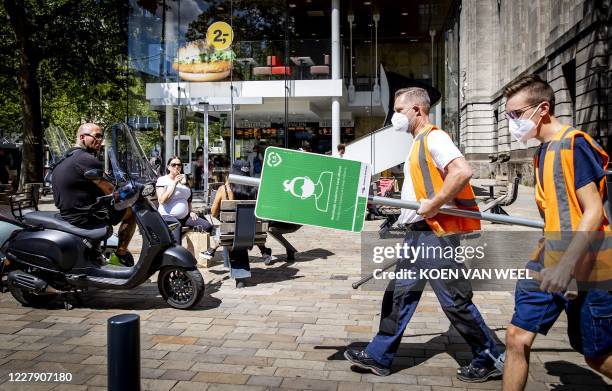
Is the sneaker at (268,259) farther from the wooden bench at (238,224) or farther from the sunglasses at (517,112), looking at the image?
the sunglasses at (517,112)

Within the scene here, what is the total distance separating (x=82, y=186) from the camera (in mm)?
5566

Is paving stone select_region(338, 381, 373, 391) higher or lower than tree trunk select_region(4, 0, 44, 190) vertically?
lower

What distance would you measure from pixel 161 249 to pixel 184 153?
17.3 metres

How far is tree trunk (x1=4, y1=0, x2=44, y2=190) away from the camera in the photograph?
1883 cm

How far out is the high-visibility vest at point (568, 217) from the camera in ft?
8.85

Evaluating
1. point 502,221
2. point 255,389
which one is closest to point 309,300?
point 255,389

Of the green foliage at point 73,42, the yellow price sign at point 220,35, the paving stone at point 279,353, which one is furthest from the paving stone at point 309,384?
the yellow price sign at point 220,35

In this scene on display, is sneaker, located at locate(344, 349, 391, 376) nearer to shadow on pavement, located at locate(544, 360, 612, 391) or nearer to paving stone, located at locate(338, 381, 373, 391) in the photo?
paving stone, located at locate(338, 381, 373, 391)

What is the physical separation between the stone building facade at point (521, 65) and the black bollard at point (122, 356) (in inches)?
761

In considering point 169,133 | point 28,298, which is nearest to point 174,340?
point 28,298

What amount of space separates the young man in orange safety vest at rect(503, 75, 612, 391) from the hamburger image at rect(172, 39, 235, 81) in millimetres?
19749

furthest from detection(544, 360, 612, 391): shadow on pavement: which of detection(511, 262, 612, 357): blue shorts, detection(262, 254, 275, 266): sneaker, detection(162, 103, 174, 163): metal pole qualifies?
detection(162, 103, 174, 163): metal pole

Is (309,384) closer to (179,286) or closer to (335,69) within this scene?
(179,286)

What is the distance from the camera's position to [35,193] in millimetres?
11570
